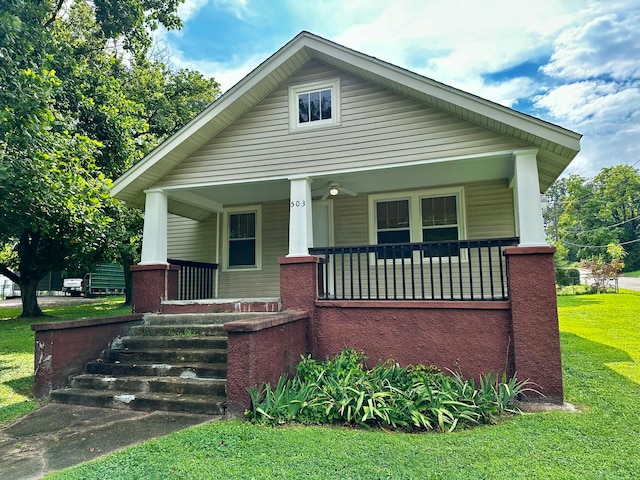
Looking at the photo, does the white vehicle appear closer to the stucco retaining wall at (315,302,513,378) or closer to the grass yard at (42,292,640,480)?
the stucco retaining wall at (315,302,513,378)

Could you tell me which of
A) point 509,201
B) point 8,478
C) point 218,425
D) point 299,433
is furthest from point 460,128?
point 8,478

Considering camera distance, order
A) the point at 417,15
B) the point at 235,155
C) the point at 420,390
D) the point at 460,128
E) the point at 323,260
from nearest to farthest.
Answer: the point at 420,390, the point at 460,128, the point at 323,260, the point at 235,155, the point at 417,15

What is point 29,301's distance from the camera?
43.0 ft

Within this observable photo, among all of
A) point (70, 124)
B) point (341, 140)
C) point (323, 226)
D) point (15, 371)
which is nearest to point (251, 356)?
point (341, 140)

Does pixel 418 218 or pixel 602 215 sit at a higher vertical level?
pixel 602 215

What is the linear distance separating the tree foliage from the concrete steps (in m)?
48.9

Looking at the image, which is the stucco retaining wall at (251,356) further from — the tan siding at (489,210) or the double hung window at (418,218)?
the tan siding at (489,210)

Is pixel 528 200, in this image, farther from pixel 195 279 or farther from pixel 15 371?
pixel 15 371

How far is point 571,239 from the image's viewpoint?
182 ft

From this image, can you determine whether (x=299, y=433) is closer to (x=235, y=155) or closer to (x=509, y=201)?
(x=235, y=155)

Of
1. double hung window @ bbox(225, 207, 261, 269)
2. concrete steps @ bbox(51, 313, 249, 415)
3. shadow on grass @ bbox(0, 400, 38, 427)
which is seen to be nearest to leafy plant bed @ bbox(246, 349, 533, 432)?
concrete steps @ bbox(51, 313, 249, 415)

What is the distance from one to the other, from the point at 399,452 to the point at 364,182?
5129 mm

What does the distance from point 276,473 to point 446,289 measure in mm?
5188

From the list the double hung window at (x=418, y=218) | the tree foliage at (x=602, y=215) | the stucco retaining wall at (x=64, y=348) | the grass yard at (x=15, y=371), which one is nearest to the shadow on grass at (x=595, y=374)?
the double hung window at (x=418, y=218)
